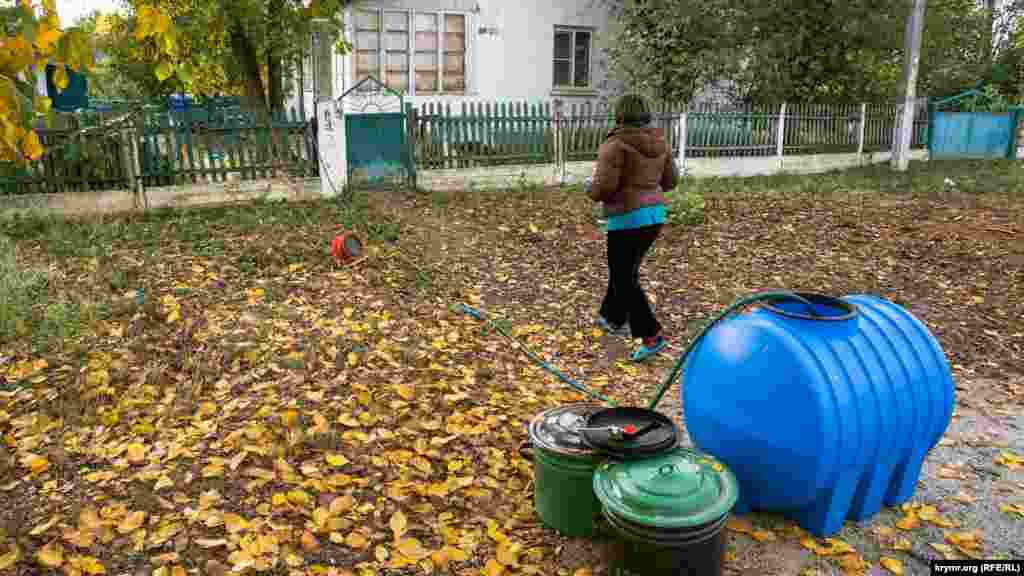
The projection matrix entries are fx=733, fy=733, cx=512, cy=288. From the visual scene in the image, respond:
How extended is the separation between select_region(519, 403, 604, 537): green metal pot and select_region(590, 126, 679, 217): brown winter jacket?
7.06 feet

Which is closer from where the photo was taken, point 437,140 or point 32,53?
point 32,53

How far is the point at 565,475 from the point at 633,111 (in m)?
2.81

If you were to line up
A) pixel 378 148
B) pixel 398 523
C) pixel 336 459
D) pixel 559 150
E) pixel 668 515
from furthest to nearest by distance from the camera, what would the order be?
pixel 559 150
pixel 378 148
pixel 336 459
pixel 398 523
pixel 668 515

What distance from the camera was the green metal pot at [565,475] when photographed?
10.4ft

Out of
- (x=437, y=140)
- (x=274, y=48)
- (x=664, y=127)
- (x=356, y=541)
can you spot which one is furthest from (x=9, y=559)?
(x=274, y=48)

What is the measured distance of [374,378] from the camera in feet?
16.2

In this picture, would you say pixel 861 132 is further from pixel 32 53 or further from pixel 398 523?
pixel 32 53

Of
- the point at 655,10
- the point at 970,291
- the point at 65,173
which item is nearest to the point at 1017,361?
the point at 970,291

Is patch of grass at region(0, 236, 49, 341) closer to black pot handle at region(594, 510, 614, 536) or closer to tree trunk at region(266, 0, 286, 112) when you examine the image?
black pot handle at region(594, 510, 614, 536)

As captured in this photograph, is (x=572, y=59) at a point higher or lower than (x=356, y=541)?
higher

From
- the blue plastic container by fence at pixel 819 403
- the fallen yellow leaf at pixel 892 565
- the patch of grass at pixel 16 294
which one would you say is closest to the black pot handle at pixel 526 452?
the blue plastic container by fence at pixel 819 403

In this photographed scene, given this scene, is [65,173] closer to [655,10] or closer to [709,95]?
[655,10]

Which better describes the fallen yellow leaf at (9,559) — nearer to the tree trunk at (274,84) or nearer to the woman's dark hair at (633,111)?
the woman's dark hair at (633,111)

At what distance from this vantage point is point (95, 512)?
3447mm
